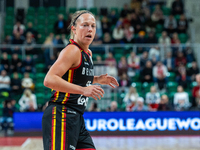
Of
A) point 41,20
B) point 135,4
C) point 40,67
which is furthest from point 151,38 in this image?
point 41,20

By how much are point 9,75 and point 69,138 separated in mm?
9186

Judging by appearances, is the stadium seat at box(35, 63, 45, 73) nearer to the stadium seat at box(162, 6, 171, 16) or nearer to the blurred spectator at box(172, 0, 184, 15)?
the stadium seat at box(162, 6, 171, 16)

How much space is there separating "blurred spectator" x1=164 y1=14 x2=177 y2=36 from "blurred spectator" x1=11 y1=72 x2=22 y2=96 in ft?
24.0

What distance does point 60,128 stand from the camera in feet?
9.15

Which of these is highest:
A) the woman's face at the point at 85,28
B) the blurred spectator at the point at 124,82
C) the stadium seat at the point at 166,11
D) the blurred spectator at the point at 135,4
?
the blurred spectator at the point at 135,4

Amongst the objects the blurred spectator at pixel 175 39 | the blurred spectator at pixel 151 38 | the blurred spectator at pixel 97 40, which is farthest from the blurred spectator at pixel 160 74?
the blurred spectator at pixel 97 40

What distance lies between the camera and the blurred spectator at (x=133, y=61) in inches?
456

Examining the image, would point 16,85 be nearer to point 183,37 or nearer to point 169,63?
point 169,63

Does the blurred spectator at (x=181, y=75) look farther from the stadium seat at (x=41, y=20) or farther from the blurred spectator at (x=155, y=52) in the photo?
the stadium seat at (x=41, y=20)

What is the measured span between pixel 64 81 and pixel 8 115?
7.92 m

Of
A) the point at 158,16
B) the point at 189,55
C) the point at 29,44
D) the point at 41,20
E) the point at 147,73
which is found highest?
the point at 158,16

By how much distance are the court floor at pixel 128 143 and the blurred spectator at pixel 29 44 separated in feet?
14.6

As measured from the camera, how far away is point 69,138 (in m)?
2.80

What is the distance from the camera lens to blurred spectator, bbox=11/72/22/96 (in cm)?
1073
